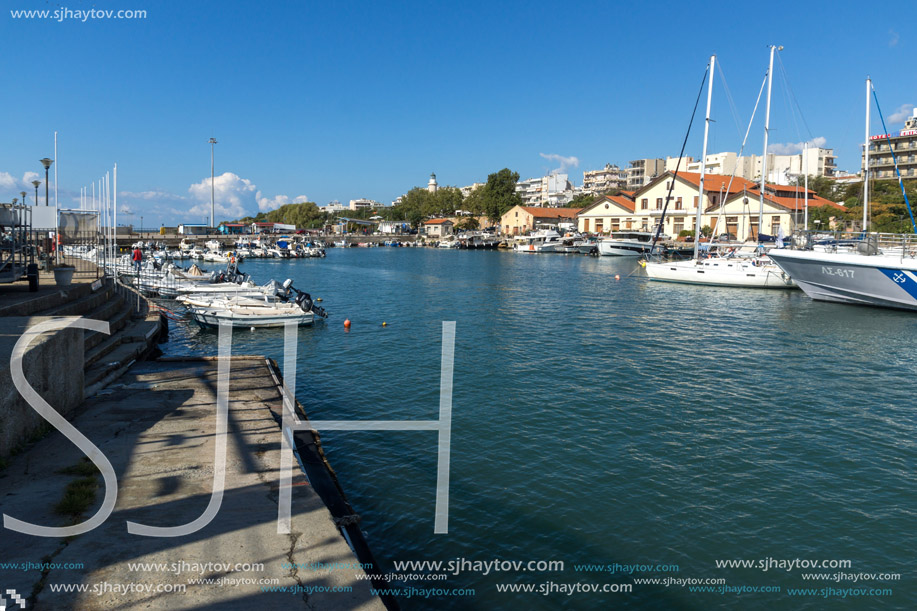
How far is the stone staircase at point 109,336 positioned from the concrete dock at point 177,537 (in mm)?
2304

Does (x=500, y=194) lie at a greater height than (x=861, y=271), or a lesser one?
greater

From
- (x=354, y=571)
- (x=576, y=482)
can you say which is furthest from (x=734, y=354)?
(x=354, y=571)

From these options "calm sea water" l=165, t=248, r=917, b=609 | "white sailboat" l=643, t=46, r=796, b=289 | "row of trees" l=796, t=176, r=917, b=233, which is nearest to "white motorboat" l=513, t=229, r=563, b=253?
"row of trees" l=796, t=176, r=917, b=233

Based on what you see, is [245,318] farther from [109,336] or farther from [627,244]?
[627,244]

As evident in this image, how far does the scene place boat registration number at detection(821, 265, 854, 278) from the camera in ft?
100

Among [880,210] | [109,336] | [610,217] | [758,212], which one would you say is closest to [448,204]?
[610,217]

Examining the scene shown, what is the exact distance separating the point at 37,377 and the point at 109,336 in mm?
7230

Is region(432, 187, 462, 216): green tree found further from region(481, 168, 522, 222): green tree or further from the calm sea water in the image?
the calm sea water

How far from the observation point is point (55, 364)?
8.32m

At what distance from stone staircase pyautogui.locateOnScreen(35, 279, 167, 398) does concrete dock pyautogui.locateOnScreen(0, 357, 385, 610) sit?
7.56 ft

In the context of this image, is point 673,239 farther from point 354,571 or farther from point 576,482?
point 354,571

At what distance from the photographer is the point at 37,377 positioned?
777 cm

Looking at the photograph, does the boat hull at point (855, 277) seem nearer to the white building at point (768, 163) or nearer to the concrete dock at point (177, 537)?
the concrete dock at point (177, 537)

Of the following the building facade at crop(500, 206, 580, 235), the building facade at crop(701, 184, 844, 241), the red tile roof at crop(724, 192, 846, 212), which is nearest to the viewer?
the building facade at crop(701, 184, 844, 241)
